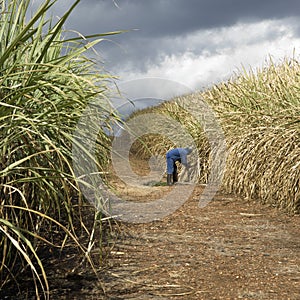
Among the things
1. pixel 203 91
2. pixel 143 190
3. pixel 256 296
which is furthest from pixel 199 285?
pixel 203 91

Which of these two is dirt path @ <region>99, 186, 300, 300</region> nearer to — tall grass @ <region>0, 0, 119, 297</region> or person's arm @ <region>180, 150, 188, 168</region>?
tall grass @ <region>0, 0, 119, 297</region>

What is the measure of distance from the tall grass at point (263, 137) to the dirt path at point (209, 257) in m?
0.28

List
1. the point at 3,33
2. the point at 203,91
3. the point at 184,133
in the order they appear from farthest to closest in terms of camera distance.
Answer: the point at 203,91, the point at 184,133, the point at 3,33

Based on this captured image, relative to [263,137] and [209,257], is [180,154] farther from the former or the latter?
[209,257]

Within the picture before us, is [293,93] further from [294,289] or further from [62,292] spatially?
[62,292]

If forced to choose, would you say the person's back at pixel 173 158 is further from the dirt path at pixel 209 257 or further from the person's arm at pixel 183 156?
the dirt path at pixel 209 257

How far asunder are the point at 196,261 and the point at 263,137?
6.76ft

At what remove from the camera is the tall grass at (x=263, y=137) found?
13.4ft

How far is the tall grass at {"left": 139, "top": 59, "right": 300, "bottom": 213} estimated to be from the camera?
409 centimetres

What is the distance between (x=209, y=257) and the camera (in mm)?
2830

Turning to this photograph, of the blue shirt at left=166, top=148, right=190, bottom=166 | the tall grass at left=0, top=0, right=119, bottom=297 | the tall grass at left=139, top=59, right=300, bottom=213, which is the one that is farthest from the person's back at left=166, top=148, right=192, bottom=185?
the tall grass at left=0, top=0, right=119, bottom=297

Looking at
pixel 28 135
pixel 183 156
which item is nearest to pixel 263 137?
pixel 183 156

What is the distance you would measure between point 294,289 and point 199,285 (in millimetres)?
440

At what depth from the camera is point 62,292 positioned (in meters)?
2.20
